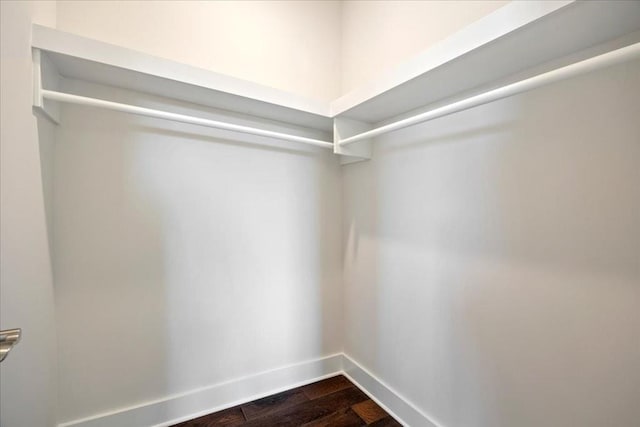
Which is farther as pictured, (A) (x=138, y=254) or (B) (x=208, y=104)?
(B) (x=208, y=104)

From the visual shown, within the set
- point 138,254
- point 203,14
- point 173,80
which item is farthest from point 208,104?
point 138,254

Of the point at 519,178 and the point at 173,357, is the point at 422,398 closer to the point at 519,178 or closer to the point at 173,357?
the point at 519,178

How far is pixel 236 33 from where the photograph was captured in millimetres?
1428

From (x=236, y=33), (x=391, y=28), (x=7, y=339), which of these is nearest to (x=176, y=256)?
(x=7, y=339)

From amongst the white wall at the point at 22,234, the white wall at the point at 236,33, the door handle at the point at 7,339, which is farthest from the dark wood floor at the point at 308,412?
the white wall at the point at 236,33

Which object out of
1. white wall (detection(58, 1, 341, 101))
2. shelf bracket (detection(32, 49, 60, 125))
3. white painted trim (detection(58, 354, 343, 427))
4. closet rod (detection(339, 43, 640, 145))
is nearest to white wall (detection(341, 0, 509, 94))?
white wall (detection(58, 1, 341, 101))

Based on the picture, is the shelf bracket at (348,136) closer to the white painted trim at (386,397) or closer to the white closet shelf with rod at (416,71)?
the white closet shelf with rod at (416,71)

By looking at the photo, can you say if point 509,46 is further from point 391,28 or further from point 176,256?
point 176,256

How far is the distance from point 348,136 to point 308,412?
1.44m

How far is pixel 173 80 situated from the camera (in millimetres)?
1060

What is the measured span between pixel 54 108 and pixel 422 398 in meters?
1.93

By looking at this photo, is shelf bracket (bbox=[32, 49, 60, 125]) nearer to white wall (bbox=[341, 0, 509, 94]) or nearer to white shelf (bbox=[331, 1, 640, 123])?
white shelf (bbox=[331, 1, 640, 123])

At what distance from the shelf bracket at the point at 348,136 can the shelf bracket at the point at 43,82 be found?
1.13 m

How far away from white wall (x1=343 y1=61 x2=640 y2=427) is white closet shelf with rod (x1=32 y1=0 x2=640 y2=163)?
0.10 meters
